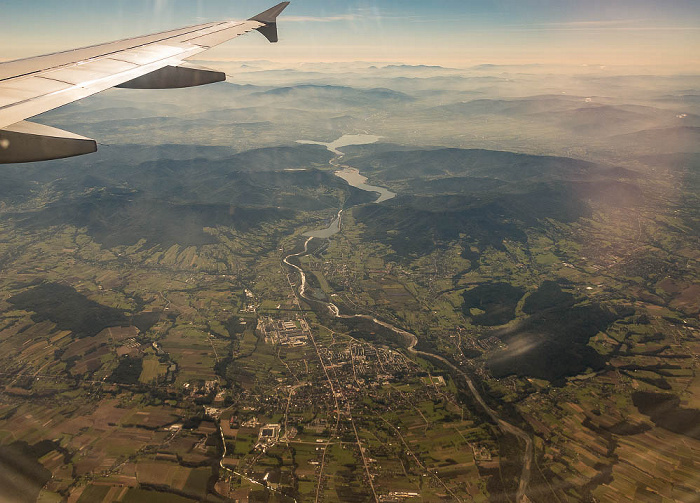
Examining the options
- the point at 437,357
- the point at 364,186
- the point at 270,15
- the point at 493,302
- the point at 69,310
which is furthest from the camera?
the point at 364,186

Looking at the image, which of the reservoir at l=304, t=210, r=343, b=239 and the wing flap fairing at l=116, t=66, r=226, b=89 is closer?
the wing flap fairing at l=116, t=66, r=226, b=89

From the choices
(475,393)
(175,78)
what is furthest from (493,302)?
(175,78)

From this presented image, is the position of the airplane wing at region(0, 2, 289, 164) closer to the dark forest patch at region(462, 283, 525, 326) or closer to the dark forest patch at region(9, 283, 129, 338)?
the dark forest patch at region(9, 283, 129, 338)

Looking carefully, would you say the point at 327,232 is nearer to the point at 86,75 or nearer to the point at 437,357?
the point at 437,357

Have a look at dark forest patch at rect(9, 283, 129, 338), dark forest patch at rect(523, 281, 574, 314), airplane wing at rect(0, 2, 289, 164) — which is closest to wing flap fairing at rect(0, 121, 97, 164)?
airplane wing at rect(0, 2, 289, 164)

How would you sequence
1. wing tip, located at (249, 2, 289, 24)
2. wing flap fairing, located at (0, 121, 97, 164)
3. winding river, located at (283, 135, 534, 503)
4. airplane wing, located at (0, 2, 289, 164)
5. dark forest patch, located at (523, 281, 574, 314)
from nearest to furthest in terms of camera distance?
wing flap fairing, located at (0, 121, 97, 164) < airplane wing, located at (0, 2, 289, 164) < wing tip, located at (249, 2, 289, 24) < winding river, located at (283, 135, 534, 503) < dark forest patch, located at (523, 281, 574, 314)

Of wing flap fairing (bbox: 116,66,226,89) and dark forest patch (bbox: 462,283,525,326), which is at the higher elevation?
wing flap fairing (bbox: 116,66,226,89)

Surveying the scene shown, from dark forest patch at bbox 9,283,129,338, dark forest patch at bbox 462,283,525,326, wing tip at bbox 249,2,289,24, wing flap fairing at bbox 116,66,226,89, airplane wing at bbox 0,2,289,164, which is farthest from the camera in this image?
dark forest patch at bbox 462,283,525,326

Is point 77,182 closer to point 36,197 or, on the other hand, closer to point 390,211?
point 36,197
